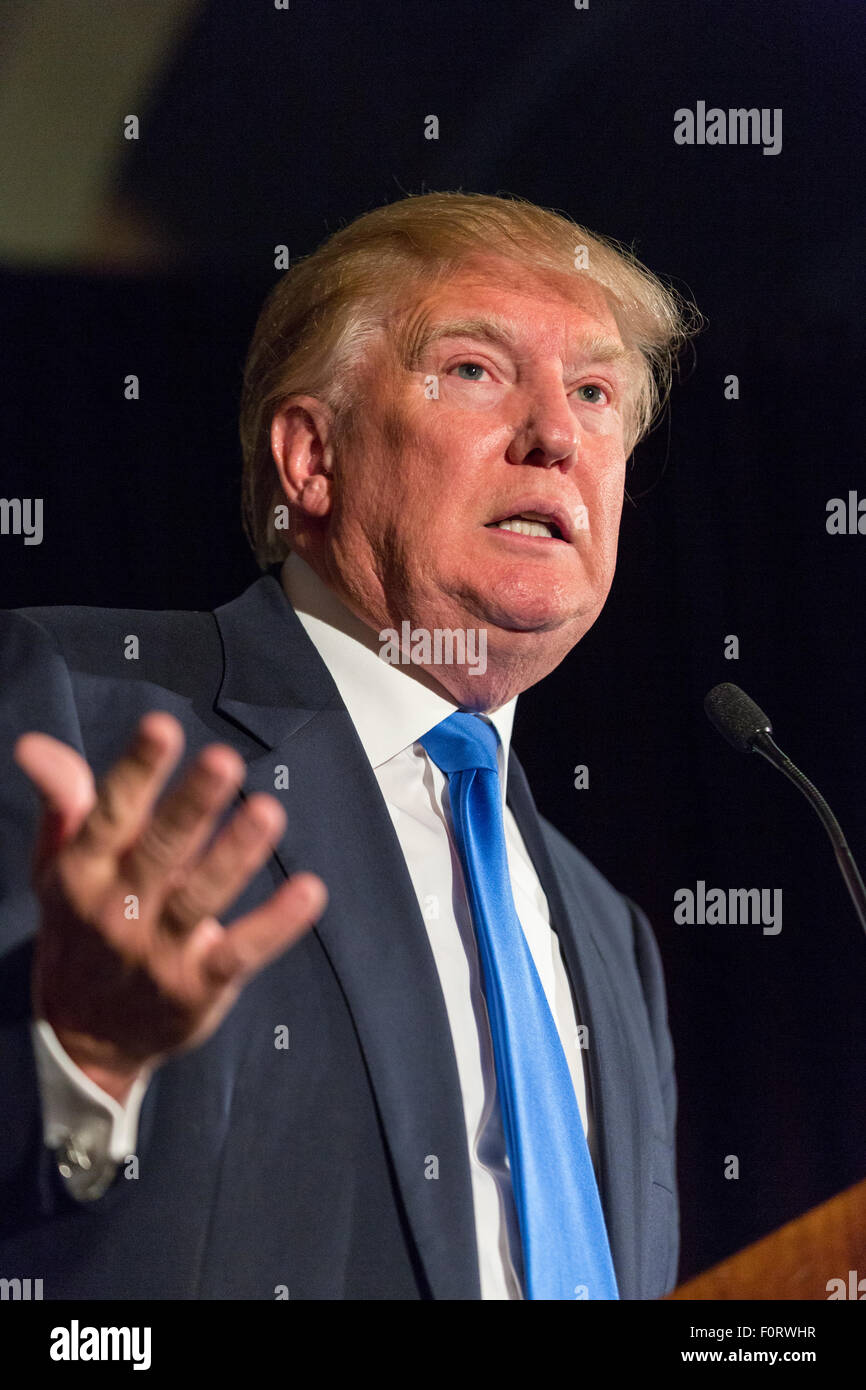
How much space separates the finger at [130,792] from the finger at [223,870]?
7cm

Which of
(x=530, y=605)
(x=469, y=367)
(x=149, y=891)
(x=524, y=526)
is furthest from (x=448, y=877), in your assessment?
(x=469, y=367)

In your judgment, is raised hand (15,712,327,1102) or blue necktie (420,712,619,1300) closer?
raised hand (15,712,327,1102)

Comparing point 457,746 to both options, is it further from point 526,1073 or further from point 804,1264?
point 804,1264

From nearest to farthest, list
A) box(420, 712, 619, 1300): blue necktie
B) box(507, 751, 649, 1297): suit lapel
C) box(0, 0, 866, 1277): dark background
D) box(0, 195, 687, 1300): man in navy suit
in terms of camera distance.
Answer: box(0, 195, 687, 1300): man in navy suit, box(420, 712, 619, 1300): blue necktie, box(507, 751, 649, 1297): suit lapel, box(0, 0, 866, 1277): dark background

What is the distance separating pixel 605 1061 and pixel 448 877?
0.35 metres

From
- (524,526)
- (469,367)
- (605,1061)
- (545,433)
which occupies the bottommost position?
(605,1061)

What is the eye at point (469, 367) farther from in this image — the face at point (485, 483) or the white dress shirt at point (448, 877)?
the white dress shirt at point (448, 877)

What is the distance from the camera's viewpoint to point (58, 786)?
1130 mm

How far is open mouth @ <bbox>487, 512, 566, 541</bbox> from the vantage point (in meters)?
1.82

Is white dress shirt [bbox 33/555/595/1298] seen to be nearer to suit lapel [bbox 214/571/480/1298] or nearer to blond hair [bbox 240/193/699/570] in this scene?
suit lapel [bbox 214/571/480/1298]

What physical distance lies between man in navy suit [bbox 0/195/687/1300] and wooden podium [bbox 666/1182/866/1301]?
0.09 metres

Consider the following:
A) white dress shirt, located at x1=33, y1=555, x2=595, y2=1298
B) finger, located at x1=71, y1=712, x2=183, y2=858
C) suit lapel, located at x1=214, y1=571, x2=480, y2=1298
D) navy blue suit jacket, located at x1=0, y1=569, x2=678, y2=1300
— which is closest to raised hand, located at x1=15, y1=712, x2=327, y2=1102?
finger, located at x1=71, y1=712, x2=183, y2=858

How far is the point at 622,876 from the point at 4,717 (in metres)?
1.00
